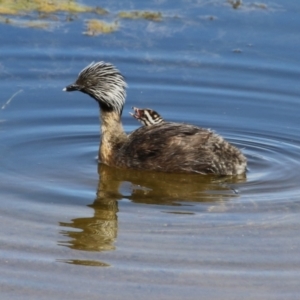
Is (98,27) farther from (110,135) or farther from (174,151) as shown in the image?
(174,151)

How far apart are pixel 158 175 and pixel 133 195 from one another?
888mm

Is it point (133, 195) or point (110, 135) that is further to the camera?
point (110, 135)

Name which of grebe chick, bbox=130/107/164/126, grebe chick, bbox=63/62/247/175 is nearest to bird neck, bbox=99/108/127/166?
grebe chick, bbox=63/62/247/175

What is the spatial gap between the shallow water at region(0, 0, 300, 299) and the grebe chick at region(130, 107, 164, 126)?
675 mm

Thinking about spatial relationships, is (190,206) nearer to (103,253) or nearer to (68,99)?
(103,253)

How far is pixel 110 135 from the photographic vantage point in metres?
12.3

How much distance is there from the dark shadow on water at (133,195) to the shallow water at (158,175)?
2cm

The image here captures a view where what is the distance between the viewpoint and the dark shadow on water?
9461 mm

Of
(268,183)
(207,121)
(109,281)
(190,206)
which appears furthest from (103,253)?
(207,121)

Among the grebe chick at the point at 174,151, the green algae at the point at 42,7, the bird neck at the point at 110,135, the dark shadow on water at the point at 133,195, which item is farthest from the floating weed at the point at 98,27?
the dark shadow on water at the point at 133,195

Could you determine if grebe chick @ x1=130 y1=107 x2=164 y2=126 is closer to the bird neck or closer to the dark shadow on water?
the bird neck

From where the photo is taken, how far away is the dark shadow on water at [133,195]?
946 cm

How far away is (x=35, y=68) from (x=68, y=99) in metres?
1.25

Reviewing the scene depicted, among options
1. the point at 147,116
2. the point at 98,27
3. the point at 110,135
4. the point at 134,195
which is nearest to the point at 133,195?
the point at 134,195
